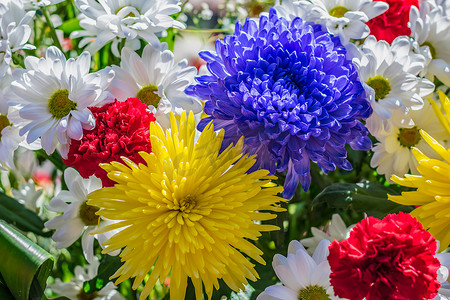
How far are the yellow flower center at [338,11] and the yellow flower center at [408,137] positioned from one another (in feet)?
0.36

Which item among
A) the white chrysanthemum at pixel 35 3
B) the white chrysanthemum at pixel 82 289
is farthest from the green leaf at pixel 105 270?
the white chrysanthemum at pixel 35 3

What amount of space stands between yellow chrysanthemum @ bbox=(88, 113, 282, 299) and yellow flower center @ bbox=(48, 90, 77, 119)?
0.19 ft

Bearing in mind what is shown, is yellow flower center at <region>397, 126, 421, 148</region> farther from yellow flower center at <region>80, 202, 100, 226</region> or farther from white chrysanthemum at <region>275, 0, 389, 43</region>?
yellow flower center at <region>80, 202, 100, 226</region>

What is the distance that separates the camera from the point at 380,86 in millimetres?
397

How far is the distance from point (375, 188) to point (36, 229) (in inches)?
11.9

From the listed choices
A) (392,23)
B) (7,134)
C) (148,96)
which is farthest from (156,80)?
(392,23)

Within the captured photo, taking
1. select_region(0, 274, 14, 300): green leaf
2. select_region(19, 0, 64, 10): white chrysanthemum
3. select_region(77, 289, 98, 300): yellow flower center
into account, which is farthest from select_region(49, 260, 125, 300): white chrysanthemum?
select_region(19, 0, 64, 10): white chrysanthemum

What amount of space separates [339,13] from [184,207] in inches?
8.0

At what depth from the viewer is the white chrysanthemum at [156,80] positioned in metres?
0.39

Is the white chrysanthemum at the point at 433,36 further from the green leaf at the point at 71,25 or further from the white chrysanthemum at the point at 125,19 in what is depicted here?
the green leaf at the point at 71,25

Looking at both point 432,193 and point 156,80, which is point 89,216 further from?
point 432,193

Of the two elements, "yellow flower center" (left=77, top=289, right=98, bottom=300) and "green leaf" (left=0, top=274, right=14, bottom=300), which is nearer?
"green leaf" (left=0, top=274, right=14, bottom=300)

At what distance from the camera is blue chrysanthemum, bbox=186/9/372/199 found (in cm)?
34

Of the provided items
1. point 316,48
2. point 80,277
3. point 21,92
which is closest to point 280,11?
point 316,48
